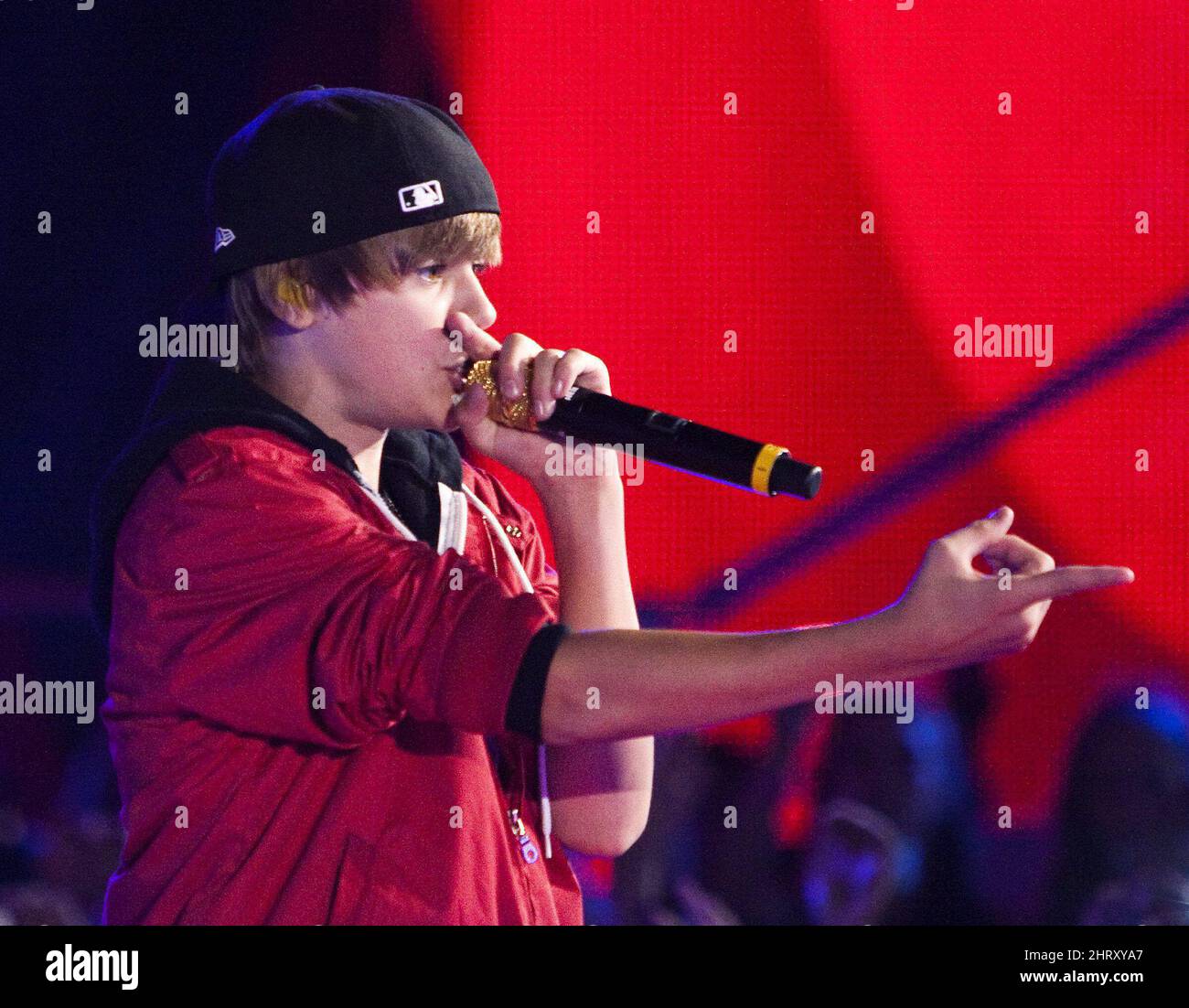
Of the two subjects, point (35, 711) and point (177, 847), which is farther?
point (35, 711)

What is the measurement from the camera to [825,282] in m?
2.13

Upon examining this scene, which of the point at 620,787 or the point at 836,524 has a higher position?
the point at 836,524

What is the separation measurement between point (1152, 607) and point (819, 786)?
61 cm

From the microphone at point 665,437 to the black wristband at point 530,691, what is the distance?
22cm

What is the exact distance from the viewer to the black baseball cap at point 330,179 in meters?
1.22

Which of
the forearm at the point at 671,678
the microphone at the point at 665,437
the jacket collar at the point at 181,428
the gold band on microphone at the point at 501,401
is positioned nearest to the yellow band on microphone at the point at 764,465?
the microphone at the point at 665,437

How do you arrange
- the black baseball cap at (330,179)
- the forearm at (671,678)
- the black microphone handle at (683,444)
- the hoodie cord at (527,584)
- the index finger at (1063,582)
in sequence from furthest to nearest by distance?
the hoodie cord at (527,584), the black baseball cap at (330,179), the black microphone handle at (683,444), the forearm at (671,678), the index finger at (1063,582)

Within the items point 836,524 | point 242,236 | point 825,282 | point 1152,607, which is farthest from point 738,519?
point 242,236

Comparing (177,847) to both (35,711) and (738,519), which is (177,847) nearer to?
(35,711)

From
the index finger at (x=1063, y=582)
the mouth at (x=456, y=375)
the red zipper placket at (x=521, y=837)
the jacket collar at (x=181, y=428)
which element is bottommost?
the red zipper placket at (x=521, y=837)

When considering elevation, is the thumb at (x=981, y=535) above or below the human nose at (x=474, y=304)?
below

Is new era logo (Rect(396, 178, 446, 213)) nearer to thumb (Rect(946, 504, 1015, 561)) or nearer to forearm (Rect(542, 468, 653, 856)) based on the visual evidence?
forearm (Rect(542, 468, 653, 856))

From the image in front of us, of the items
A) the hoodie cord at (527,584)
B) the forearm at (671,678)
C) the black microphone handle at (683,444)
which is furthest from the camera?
the hoodie cord at (527,584)

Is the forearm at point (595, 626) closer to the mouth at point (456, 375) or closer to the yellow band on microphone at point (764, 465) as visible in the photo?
the mouth at point (456, 375)
